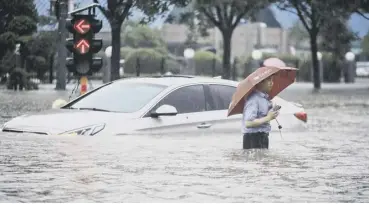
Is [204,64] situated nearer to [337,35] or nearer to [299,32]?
[337,35]

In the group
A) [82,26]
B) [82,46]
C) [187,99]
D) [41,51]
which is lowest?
[187,99]

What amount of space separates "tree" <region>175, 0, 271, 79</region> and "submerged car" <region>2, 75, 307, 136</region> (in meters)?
31.8

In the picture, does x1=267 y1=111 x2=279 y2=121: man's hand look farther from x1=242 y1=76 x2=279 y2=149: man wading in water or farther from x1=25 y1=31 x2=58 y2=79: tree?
x1=25 y1=31 x2=58 y2=79: tree

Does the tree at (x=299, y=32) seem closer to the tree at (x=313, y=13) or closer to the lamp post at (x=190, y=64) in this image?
the lamp post at (x=190, y=64)

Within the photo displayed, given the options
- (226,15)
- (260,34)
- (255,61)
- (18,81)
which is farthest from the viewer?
(260,34)

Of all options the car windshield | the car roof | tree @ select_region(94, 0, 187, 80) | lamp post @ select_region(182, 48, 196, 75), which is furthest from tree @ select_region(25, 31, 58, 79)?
the car windshield

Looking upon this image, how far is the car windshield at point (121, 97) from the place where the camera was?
13.9 metres

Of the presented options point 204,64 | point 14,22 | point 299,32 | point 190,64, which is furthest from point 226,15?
point 299,32

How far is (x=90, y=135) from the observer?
1307cm

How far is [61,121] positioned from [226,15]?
39082 mm

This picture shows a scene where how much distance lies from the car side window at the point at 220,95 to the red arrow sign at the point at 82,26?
677 centimetres

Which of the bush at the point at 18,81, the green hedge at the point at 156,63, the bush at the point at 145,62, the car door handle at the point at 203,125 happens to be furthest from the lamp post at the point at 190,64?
the car door handle at the point at 203,125

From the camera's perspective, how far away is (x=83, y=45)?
824 inches

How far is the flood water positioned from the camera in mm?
8547
